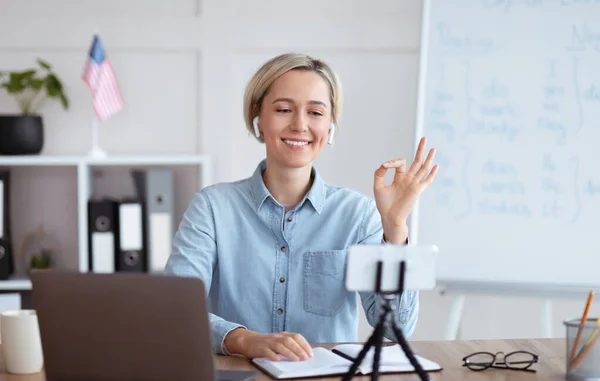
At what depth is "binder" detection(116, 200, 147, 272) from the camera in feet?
9.83

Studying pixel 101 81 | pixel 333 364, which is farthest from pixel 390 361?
pixel 101 81

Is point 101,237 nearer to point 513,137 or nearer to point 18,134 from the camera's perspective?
point 18,134

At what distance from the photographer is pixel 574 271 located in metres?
2.74

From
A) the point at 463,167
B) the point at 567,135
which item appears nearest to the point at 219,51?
the point at 463,167

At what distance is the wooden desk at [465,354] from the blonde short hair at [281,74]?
68 centimetres

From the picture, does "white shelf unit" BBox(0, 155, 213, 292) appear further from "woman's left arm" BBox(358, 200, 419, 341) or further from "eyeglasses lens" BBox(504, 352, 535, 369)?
"eyeglasses lens" BBox(504, 352, 535, 369)

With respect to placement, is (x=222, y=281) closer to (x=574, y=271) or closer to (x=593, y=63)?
(x=574, y=271)

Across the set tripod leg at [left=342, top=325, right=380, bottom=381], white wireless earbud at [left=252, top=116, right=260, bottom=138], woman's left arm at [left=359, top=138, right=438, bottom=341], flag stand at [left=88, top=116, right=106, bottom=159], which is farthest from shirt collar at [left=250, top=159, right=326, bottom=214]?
flag stand at [left=88, top=116, right=106, bottom=159]

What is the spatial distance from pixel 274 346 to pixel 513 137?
1563 mm

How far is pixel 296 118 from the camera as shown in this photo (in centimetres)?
198

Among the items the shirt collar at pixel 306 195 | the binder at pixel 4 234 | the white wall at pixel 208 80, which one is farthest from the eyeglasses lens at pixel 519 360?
the binder at pixel 4 234

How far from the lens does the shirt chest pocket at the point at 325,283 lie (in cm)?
192

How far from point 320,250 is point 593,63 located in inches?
53.0

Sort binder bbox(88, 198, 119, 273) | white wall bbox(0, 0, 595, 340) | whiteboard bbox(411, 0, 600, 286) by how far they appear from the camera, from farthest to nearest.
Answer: white wall bbox(0, 0, 595, 340) < binder bbox(88, 198, 119, 273) < whiteboard bbox(411, 0, 600, 286)
